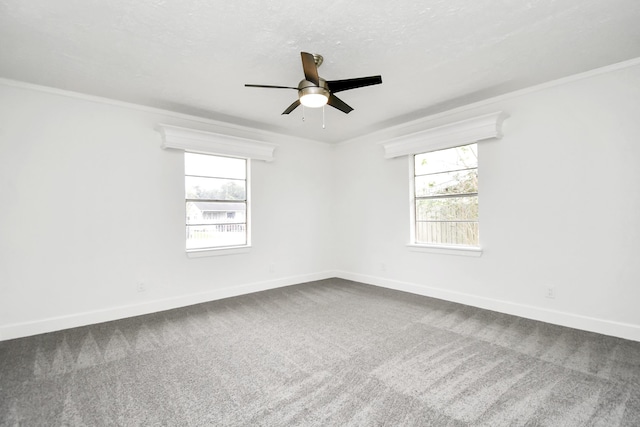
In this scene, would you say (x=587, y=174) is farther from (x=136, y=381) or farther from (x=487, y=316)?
(x=136, y=381)

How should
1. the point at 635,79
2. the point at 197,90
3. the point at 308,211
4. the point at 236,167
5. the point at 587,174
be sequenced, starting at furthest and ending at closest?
1. the point at 308,211
2. the point at 236,167
3. the point at 197,90
4. the point at 587,174
5. the point at 635,79

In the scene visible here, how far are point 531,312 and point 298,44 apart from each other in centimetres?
357

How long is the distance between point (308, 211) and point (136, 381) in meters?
3.65

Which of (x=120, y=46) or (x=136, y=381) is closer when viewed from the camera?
(x=136, y=381)

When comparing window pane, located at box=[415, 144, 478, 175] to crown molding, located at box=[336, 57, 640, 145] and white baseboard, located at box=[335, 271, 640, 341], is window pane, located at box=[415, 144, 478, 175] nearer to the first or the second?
crown molding, located at box=[336, 57, 640, 145]

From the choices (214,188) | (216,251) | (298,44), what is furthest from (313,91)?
(216,251)

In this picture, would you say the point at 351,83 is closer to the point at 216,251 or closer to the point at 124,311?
the point at 216,251

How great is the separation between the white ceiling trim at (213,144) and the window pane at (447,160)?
2.23 metres

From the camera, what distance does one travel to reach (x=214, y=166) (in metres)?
4.50

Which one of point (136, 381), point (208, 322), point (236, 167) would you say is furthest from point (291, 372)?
point (236, 167)

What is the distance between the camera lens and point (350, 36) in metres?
2.39

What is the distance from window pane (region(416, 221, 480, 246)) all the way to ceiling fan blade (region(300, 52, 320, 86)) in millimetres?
2786

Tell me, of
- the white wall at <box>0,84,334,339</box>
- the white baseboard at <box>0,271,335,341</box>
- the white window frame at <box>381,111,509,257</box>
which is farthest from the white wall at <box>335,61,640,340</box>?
the white wall at <box>0,84,334,339</box>

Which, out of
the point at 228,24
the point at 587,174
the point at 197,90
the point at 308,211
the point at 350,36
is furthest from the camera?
the point at 308,211
